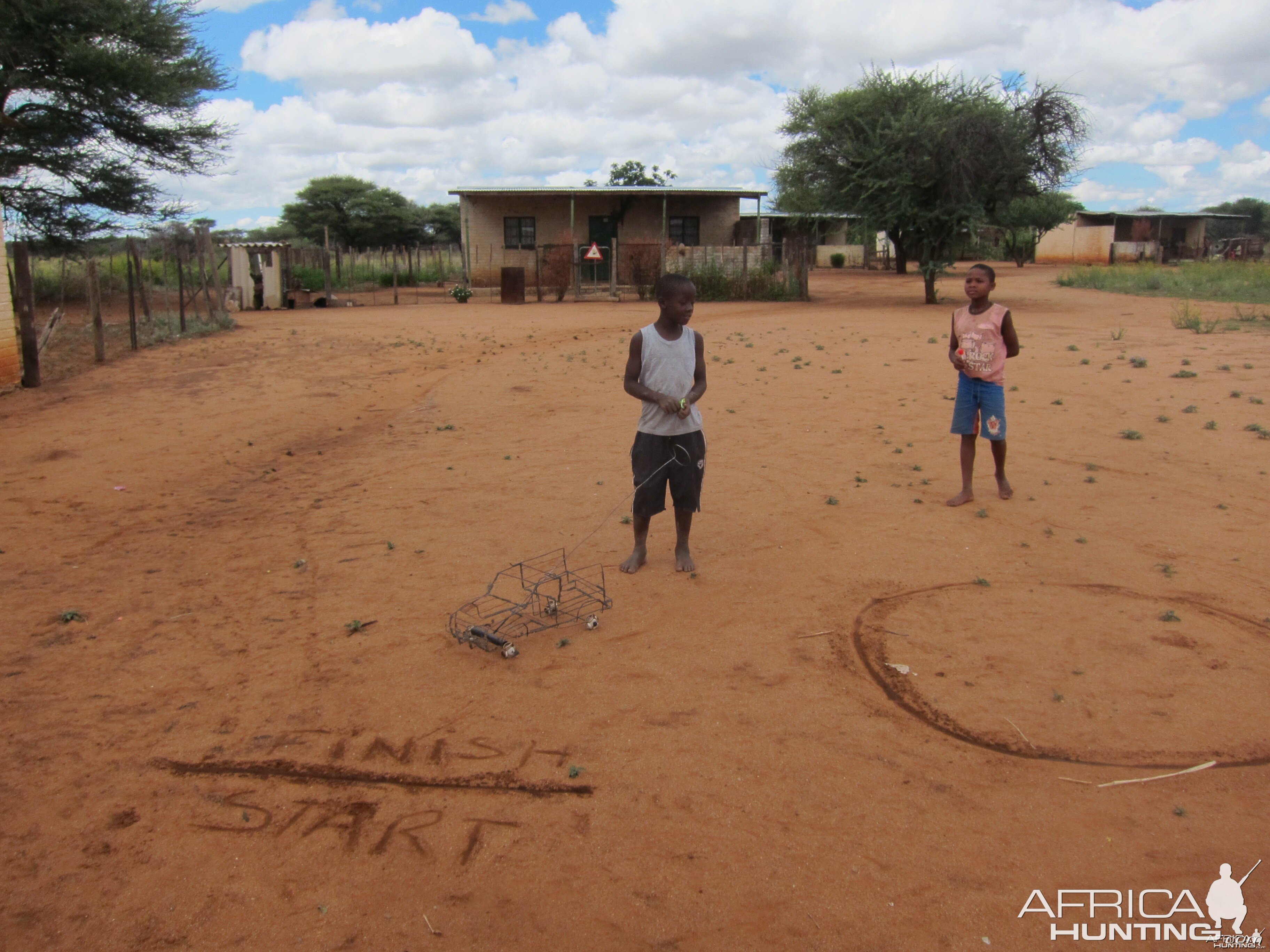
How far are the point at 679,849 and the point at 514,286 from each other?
23.1m

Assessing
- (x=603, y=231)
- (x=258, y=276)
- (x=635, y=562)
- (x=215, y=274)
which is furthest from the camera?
(x=603, y=231)

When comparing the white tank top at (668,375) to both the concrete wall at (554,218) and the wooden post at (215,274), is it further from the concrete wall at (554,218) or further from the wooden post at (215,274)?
the concrete wall at (554,218)

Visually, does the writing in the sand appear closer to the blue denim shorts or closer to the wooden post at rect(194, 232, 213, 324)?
the blue denim shorts

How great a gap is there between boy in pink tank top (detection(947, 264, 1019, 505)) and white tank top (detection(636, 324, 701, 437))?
6.72 ft

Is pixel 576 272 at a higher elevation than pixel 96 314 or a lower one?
higher

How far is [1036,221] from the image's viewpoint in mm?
44125

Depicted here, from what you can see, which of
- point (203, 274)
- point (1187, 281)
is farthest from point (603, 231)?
point (1187, 281)

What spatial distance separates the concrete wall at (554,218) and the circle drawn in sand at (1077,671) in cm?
2705

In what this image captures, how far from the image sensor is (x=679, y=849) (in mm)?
2730

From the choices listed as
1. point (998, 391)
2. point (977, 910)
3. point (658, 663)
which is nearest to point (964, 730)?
point (977, 910)

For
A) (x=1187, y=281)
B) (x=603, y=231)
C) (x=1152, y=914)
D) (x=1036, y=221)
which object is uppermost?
(x=1036, y=221)

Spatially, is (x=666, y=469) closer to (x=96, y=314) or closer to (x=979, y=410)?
(x=979, y=410)

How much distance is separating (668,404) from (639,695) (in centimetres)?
154

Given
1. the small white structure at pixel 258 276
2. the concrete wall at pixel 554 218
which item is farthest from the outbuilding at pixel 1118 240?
the small white structure at pixel 258 276
